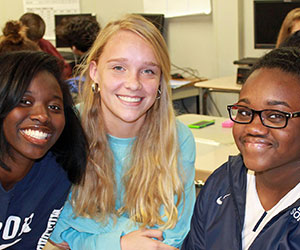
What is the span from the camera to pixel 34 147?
4.60 feet

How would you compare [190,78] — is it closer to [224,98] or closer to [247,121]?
[224,98]

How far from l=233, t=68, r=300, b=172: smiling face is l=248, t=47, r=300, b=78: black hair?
1 cm

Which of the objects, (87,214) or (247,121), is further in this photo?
(87,214)

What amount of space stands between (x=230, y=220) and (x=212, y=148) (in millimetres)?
1102

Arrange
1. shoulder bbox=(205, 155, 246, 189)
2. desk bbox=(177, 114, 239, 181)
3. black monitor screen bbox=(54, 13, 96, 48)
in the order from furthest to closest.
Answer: black monitor screen bbox=(54, 13, 96, 48), desk bbox=(177, 114, 239, 181), shoulder bbox=(205, 155, 246, 189)

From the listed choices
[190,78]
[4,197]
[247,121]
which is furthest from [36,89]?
[190,78]

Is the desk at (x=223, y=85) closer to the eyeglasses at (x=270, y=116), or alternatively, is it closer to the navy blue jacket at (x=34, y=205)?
the navy blue jacket at (x=34, y=205)

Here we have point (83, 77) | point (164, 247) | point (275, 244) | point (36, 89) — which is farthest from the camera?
point (83, 77)

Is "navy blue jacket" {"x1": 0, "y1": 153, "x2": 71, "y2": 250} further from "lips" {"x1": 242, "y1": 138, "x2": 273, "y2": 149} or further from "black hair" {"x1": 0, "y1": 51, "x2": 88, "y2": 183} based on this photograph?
"lips" {"x1": 242, "y1": 138, "x2": 273, "y2": 149}

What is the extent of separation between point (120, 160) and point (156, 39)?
44 cm

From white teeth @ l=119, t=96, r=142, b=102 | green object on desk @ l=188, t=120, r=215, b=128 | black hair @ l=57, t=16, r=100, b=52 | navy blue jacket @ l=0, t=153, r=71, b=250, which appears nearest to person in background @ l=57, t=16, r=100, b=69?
black hair @ l=57, t=16, r=100, b=52

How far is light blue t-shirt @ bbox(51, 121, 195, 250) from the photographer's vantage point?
163 cm

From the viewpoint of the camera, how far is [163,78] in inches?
68.1

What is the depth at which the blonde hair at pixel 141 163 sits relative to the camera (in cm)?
167
